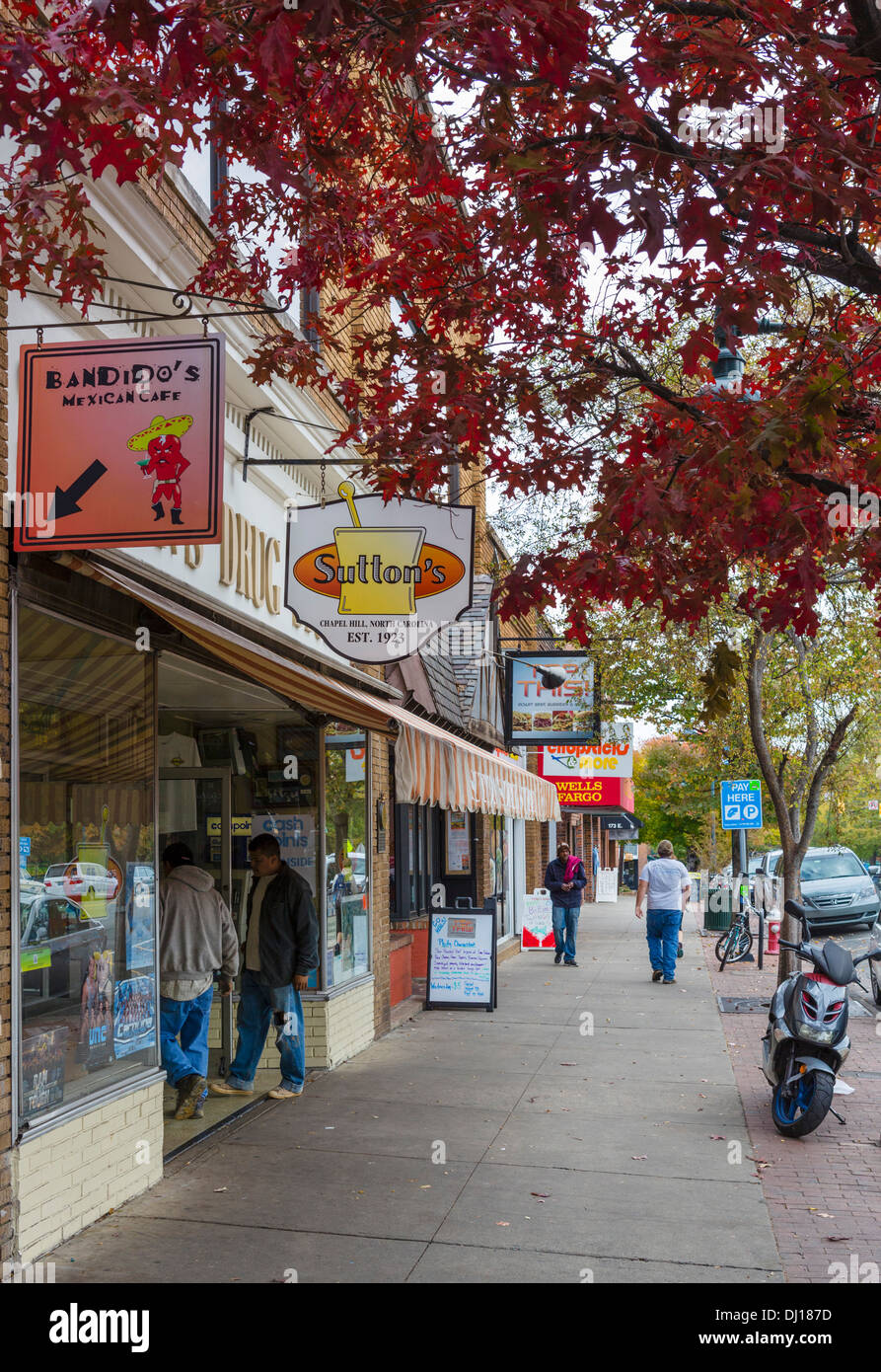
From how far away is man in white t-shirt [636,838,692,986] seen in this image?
1612 cm

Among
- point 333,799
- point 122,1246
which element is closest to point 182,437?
point 122,1246

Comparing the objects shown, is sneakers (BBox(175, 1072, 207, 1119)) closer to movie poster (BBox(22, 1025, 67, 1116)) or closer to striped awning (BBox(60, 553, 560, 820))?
movie poster (BBox(22, 1025, 67, 1116))

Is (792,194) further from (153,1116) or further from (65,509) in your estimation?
(153,1116)

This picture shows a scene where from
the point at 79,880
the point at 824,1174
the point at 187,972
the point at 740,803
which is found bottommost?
the point at 824,1174

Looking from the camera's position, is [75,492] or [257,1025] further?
[257,1025]

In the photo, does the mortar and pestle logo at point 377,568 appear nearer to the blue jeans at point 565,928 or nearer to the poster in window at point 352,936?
the poster in window at point 352,936

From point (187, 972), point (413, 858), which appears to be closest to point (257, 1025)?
point (187, 972)

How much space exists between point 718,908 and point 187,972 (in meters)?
19.1

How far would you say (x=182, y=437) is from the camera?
5445 millimetres

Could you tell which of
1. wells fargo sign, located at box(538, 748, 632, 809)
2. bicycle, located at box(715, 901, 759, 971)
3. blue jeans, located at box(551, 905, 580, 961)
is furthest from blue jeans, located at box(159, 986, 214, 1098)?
wells fargo sign, located at box(538, 748, 632, 809)

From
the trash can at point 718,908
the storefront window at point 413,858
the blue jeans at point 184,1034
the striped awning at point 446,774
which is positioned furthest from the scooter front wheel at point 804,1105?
the trash can at point 718,908

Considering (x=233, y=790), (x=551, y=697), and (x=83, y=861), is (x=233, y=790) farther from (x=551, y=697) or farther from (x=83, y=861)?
(x=551, y=697)

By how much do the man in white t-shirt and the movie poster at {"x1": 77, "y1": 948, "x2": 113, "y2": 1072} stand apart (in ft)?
34.3

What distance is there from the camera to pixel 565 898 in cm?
1856
